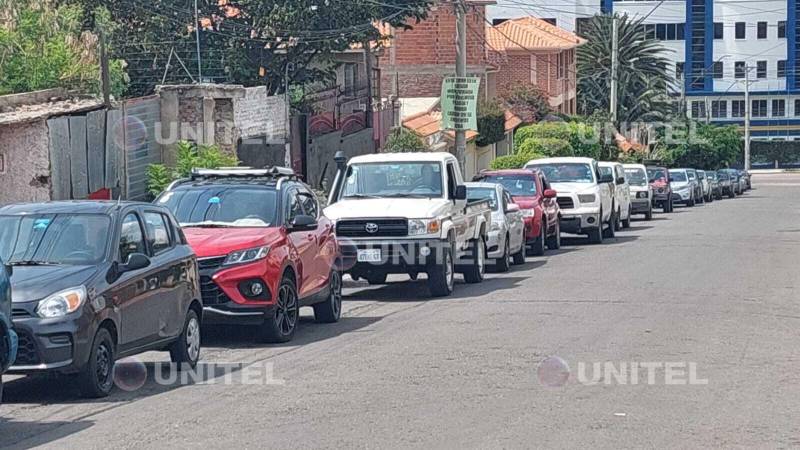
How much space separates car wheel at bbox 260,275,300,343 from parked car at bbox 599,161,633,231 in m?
19.8

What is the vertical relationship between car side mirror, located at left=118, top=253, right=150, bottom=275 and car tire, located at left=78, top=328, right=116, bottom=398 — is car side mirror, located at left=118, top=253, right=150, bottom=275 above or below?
above

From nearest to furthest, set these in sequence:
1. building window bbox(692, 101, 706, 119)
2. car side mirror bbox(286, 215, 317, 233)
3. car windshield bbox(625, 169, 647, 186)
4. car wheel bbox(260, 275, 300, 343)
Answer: car wheel bbox(260, 275, 300, 343) → car side mirror bbox(286, 215, 317, 233) → car windshield bbox(625, 169, 647, 186) → building window bbox(692, 101, 706, 119)

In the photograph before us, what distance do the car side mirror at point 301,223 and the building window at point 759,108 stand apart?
98081 millimetres

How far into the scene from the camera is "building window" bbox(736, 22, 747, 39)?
10588 cm

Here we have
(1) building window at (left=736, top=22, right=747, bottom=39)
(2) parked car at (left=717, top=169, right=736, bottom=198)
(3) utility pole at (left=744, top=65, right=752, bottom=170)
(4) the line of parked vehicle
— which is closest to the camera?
Answer: (4) the line of parked vehicle

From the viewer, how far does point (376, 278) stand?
20.7 metres

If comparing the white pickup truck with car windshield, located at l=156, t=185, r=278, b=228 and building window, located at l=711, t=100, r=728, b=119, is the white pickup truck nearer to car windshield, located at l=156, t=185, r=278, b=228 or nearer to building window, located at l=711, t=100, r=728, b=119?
car windshield, located at l=156, t=185, r=278, b=228

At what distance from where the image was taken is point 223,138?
28234 millimetres

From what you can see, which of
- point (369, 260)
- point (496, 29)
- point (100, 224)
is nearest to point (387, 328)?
point (369, 260)

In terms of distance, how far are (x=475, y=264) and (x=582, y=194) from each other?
10.2 metres

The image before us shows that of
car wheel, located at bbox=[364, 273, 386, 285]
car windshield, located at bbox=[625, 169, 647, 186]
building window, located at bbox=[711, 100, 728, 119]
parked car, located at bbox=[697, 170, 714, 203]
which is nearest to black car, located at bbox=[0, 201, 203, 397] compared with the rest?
car wheel, located at bbox=[364, 273, 386, 285]

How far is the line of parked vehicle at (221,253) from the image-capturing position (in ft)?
35.0

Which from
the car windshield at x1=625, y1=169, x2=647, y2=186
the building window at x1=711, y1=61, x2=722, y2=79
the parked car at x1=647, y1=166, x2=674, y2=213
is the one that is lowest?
the parked car at x1=647, y1=166, x2=674, y2=213

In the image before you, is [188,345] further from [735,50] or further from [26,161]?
[735,50]
